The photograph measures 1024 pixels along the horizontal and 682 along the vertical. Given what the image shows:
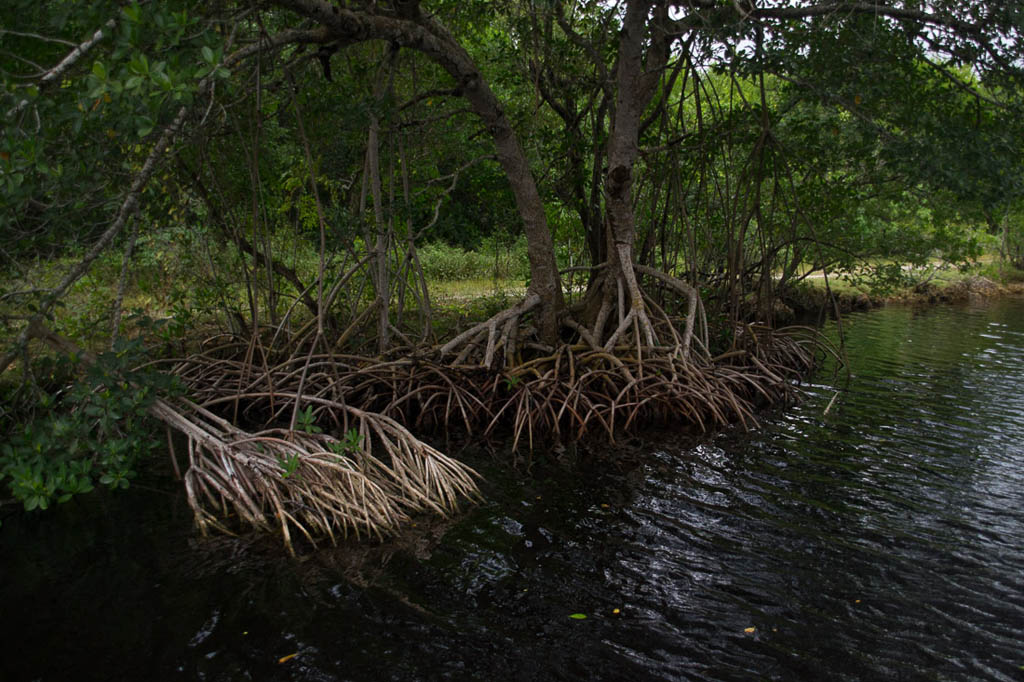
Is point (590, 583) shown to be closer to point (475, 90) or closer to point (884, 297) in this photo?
point (475, 90)

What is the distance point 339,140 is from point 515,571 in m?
5.22

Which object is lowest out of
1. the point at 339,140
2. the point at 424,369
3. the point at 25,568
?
the point at 25,568

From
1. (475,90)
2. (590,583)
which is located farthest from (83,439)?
(475,90)

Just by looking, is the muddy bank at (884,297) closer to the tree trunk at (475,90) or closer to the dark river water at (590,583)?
the tree trunk at (475,90)

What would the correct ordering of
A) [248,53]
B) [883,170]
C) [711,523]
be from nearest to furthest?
[711,523] → [248,53] → [883,170]

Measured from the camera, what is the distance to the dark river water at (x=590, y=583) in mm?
3930

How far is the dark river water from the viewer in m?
3.93

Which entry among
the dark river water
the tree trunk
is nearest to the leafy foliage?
the dark river water

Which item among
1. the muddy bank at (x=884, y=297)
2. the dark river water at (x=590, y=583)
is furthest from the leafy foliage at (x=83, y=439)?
the muddy bank at (x=884, y=297)

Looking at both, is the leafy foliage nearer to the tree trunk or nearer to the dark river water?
the dark river water

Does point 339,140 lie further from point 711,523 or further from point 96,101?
point 711,523

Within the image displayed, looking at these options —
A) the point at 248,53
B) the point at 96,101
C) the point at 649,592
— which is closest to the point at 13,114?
the point at 96,101

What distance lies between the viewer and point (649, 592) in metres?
4.64

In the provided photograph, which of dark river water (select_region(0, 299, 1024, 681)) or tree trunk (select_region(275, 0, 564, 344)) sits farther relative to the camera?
tree trunk (select_region(275, 0, 564, 344))
